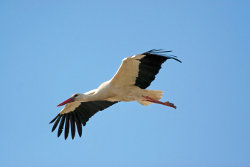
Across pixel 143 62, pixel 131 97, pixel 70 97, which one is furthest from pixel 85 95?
pixel 143 62

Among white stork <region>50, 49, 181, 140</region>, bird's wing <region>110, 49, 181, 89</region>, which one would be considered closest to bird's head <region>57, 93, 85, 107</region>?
white stork <region>50, 49, 181, 140</region>

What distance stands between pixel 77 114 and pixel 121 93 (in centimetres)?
155

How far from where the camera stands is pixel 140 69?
7699mm

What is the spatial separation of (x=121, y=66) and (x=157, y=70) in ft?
2.32

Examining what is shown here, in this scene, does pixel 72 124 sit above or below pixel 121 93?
below

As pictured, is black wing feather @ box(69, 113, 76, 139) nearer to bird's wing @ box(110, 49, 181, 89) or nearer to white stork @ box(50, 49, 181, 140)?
white stork @ box(50, 49, 181, 140)

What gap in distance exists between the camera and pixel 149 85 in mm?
8023

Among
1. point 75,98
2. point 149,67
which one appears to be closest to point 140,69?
point 149,67

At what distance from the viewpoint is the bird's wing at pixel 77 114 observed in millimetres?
8992

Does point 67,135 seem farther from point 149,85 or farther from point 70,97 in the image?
point 149,85

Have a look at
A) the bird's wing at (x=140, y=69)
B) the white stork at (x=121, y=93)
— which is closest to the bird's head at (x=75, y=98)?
the white stork at (x=121, y=93)

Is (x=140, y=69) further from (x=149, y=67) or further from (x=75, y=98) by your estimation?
(x=75, y=98)

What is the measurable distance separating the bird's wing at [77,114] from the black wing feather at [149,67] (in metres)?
1.31

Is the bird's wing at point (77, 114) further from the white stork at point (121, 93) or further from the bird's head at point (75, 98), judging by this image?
the bird's head at point (75, 98)
